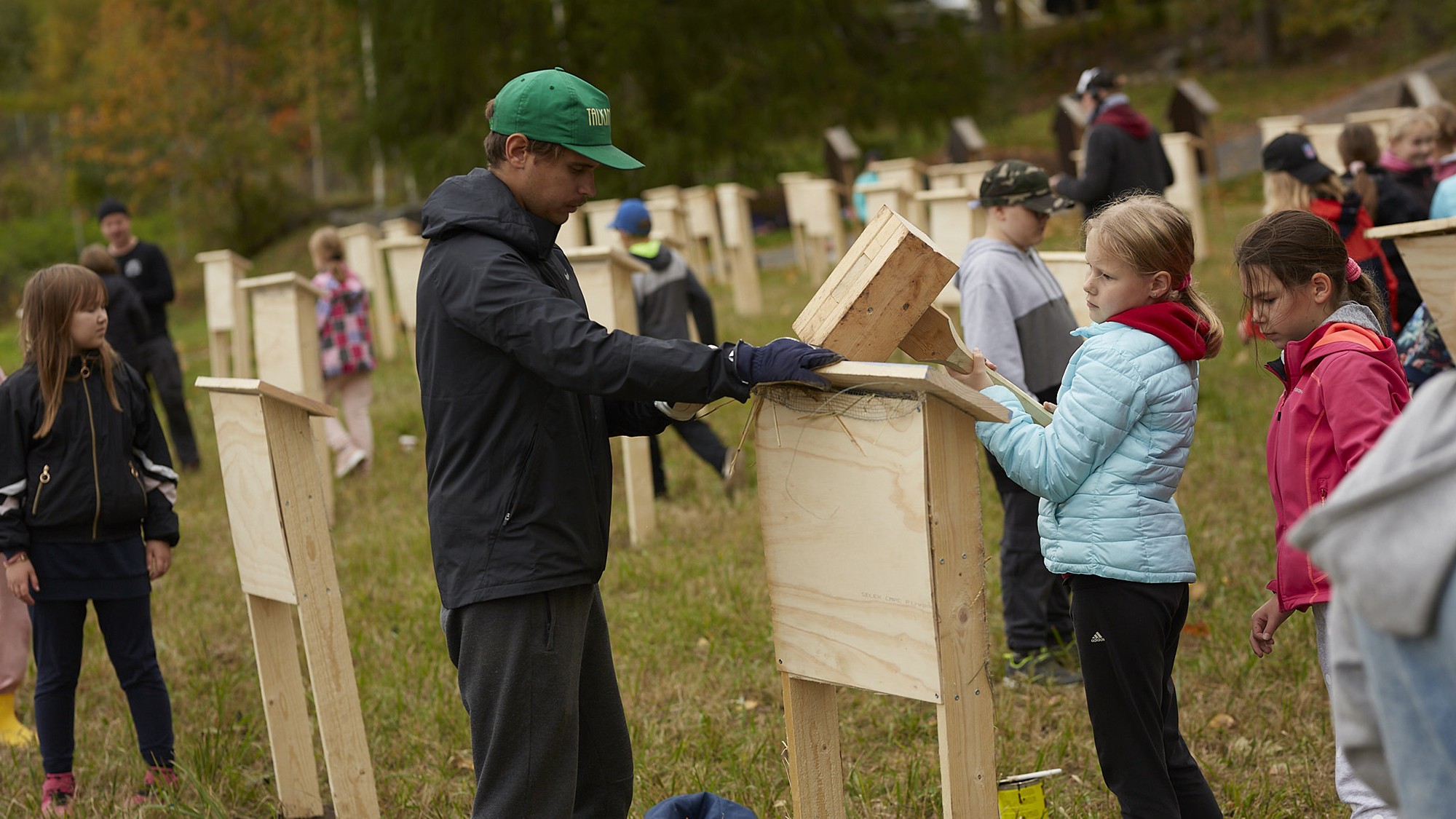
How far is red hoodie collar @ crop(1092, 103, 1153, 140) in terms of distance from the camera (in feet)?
26.5

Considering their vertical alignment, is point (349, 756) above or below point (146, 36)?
below

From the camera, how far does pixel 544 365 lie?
279 centimetres

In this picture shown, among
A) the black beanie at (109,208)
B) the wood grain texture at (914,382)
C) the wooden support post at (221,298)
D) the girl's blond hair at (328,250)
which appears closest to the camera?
the wood grain texture at (914,382)

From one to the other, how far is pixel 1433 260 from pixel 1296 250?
1.29m

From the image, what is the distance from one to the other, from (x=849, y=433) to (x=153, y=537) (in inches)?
112

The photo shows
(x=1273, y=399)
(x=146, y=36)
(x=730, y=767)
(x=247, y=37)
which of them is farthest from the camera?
(x=247, y=37)

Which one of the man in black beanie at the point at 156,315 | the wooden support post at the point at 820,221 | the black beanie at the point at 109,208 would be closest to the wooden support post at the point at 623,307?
the man in black beanie at the point at 156,315

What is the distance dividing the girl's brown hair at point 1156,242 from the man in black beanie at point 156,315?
824 cm

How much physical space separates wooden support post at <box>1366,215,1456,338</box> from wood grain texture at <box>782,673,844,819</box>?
2.32 metres

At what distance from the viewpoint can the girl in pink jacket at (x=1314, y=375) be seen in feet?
9.62

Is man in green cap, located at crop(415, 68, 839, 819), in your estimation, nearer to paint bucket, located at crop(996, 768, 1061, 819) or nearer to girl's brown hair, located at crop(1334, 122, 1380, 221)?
paint bucket, located at crop(996, 768, 1061, 819)

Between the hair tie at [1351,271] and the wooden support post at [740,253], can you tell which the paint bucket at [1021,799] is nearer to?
the hair tie at [1351,271]

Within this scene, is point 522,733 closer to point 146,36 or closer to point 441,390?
point 441,390

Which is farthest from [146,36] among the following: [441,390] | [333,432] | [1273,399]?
[441,390]
